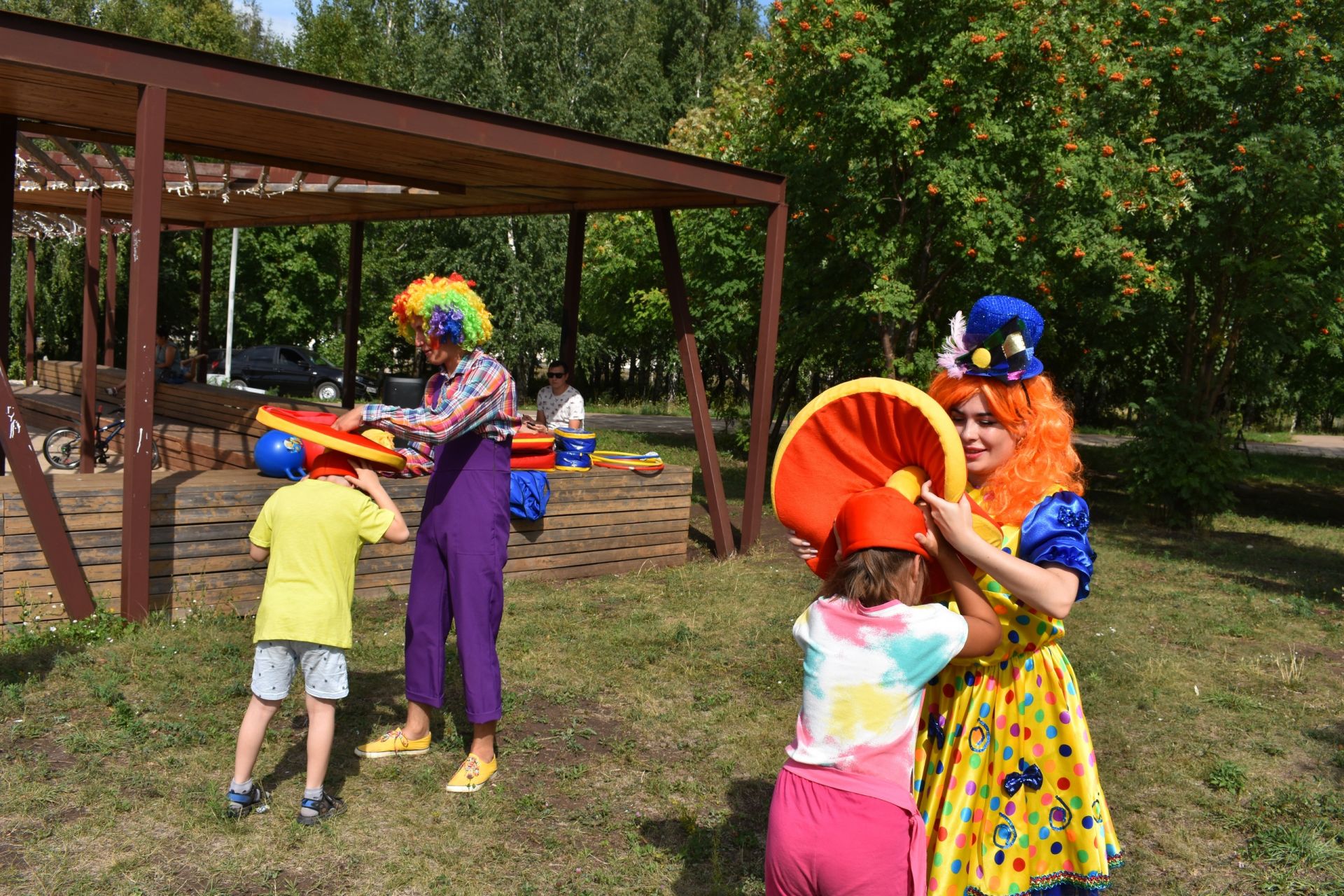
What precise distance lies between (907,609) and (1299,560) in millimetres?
11374

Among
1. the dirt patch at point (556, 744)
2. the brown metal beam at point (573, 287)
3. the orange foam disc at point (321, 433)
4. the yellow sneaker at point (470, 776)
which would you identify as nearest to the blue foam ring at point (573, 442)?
the brown metal beam at point (573, 287)

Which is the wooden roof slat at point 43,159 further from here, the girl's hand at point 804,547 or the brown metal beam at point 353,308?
the girl's hand at point 804,547

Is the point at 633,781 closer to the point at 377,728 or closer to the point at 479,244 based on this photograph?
the point at 377,728

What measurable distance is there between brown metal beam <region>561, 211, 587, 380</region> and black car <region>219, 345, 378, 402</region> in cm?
1975

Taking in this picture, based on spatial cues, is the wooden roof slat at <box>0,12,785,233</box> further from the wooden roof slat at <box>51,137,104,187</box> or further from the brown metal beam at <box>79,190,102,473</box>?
the brown metal beam at <box>79,190,102,473</box>

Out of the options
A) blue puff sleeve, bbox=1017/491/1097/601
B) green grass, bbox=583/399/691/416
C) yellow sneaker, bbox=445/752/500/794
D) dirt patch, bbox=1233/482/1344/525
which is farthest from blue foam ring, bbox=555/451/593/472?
green grass, bbox=583/399/691/416

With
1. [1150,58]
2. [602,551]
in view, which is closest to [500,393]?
[602,551]

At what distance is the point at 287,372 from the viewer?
97.6 feet

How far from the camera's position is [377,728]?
505 cm

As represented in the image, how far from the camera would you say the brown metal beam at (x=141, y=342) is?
234 inches

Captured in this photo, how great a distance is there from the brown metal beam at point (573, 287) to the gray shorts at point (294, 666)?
263 inches

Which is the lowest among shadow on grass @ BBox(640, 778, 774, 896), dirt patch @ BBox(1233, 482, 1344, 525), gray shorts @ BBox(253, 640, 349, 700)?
shadow on grass @ BBox(640, 778, 774, 896)

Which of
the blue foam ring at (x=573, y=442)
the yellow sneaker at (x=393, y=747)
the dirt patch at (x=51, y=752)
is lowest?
the dirt patch at (x=51, y=752)

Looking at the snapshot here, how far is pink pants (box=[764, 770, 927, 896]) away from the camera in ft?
7.51
